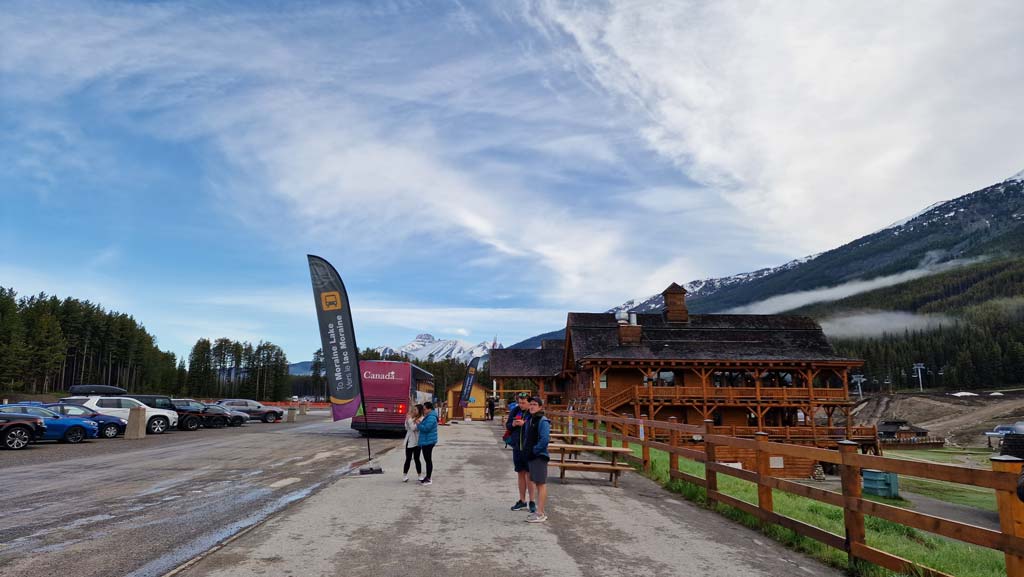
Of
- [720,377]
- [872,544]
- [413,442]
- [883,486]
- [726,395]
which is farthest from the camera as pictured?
[720,377]

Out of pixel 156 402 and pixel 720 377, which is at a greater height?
pixel 720 377

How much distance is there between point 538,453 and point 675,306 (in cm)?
3734

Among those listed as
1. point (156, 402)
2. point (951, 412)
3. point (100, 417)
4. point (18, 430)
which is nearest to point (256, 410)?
point (156, 402)

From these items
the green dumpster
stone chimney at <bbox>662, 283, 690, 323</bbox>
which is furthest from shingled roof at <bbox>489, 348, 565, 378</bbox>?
the green dumpster

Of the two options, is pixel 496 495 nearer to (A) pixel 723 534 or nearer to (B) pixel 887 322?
(A) pixel 723 534

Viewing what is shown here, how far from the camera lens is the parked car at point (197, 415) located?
1189 inches

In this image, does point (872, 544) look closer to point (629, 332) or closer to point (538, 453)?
point (538, 453)

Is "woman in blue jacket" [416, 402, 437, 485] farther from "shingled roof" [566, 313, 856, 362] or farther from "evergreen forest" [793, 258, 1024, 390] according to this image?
"evergreen forest" [793, 258, 1024, 390]

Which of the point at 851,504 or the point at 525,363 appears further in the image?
the point at 525,363

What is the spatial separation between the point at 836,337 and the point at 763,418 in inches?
7170

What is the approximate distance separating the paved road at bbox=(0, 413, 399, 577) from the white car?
7410mm

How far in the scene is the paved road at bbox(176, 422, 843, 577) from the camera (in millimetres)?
5414

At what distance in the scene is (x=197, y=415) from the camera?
30.9m

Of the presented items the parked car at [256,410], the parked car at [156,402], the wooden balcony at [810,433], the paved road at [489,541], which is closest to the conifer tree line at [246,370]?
the parked car at [256,410]
